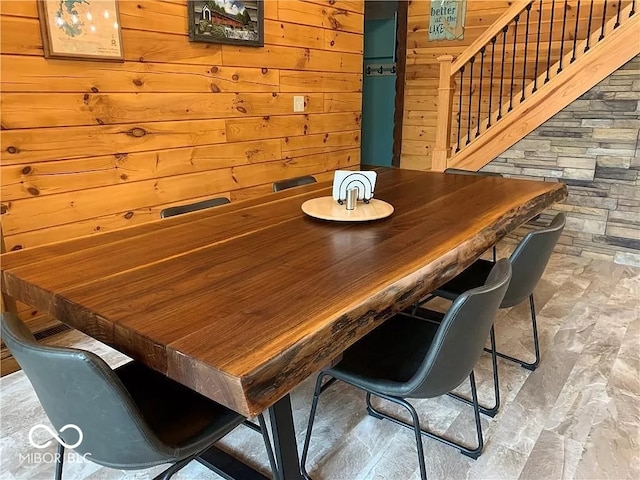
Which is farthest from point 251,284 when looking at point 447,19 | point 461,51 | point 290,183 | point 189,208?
point 447,19

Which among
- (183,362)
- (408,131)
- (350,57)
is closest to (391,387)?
(183,362)

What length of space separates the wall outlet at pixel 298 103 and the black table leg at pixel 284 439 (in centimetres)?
279

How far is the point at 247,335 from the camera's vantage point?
Answer: 98 centimetres

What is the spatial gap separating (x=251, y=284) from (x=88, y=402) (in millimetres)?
446

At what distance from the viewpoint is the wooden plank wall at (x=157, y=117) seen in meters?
2.29

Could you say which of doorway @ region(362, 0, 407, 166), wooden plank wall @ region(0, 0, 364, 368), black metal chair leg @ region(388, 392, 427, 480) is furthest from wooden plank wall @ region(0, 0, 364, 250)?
black metal chair leg @ region(388, 392, 427, 480)

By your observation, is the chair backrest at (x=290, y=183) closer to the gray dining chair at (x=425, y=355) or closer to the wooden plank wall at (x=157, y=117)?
the wooden plank wall at (x=157, y=117)

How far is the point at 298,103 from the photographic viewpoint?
147 inches

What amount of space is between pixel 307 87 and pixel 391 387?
2.91 metres

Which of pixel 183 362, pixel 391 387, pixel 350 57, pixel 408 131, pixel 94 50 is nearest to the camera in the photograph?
pixel 183 362

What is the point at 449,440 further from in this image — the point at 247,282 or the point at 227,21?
the point at 227,21

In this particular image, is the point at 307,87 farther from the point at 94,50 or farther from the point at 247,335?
the point at 247,335

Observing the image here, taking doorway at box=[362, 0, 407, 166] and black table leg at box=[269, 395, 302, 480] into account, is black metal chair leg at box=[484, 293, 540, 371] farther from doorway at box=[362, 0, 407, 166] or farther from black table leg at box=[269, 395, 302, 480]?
doorway at box=[362, 0, 407, 166]

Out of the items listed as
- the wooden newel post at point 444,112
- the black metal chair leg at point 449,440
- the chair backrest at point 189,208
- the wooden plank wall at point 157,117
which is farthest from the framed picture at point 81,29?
the wooden newel post at point 444,112
